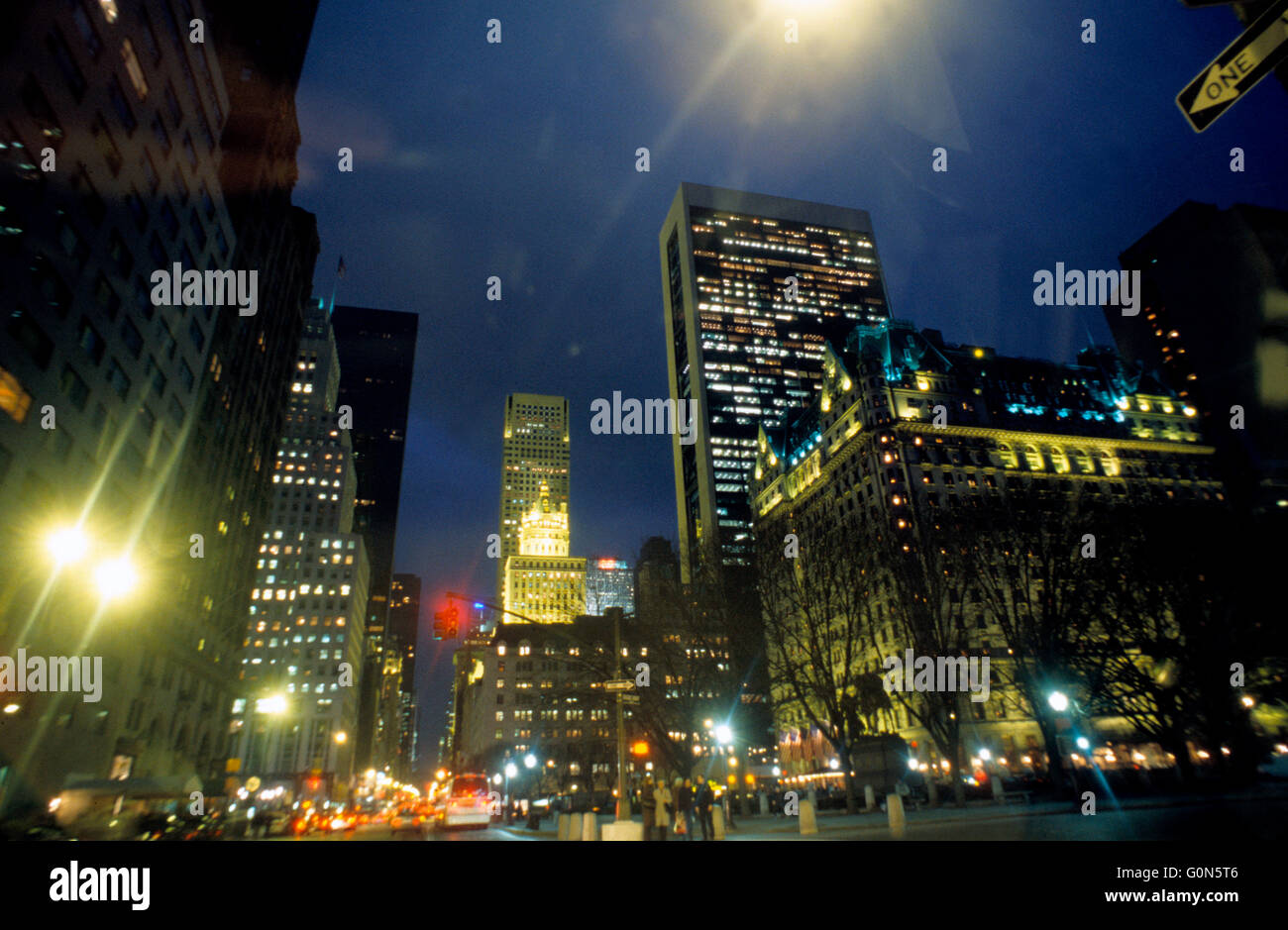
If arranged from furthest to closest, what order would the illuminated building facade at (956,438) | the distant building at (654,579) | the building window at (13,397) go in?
the illuminated building facade at (956,438) → the distant building at (654,579) → the building window at (13,397)

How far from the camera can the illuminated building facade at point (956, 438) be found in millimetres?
90188

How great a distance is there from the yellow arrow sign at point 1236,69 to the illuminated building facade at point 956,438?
260ft

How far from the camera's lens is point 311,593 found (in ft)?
435

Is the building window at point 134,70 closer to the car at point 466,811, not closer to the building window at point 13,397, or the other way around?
the building window at point 13,397

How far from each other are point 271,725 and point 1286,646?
5241 inches

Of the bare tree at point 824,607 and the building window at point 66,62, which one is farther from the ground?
the building window at point 66,62

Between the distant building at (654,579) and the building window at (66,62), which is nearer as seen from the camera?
the building window at (66,62)

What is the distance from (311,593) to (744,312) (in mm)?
121871

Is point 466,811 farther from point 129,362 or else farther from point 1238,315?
point 1238,315

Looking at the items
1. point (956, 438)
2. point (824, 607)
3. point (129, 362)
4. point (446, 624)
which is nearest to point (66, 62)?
point (129, 362)

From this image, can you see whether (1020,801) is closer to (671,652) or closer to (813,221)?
(671,652)

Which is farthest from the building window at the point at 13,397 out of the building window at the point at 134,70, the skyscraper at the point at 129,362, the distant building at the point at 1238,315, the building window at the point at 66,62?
the distant building at the point at 1238,315

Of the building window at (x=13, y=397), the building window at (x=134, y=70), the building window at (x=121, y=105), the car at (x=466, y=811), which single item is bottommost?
the car at (x=466, y=811)

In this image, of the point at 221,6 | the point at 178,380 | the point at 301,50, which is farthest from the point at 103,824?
the point at 301,50
